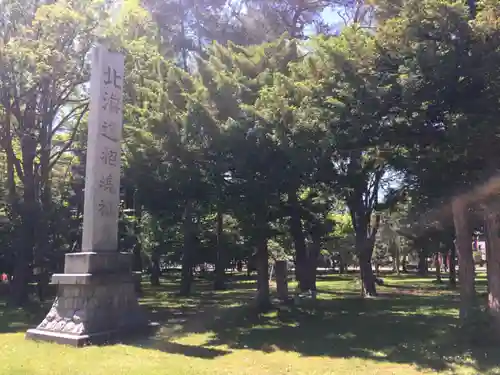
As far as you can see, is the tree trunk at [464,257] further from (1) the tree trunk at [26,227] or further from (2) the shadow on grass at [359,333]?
(1) the tree trunk at [26,227]

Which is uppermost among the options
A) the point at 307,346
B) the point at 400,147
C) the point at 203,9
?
the point at 203,9

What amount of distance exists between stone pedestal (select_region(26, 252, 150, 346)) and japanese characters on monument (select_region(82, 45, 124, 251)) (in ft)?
1.37

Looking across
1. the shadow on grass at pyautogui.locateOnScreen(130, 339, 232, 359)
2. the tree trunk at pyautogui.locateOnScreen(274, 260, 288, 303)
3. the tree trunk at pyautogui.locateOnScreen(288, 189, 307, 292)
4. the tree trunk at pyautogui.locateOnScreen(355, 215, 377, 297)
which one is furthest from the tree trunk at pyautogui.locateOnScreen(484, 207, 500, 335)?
the tree trunk at pyautogui.locateOnScreen(355, 215, 377, 297)

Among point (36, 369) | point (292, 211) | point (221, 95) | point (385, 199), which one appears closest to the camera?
point (36, 369)

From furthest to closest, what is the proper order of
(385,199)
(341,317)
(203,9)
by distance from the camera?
Answer: (203,9) < (385,199) < (341,317)

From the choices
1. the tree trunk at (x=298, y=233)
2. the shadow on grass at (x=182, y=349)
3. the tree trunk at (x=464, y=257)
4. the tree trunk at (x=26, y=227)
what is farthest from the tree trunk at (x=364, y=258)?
the tree trunk at (x=26, y=227)

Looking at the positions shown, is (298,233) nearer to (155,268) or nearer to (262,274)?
(262,274)

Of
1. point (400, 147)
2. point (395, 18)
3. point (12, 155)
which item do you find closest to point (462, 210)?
point (400, 147)

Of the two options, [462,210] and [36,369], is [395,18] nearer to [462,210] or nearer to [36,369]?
[462,210]

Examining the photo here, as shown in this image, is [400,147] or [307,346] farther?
[400,147]

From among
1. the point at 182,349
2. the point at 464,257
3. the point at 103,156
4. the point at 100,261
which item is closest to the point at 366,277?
the point at 464,257

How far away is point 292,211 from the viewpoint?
15836mm

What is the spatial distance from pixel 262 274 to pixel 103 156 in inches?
236

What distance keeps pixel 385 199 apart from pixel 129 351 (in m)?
12.9
